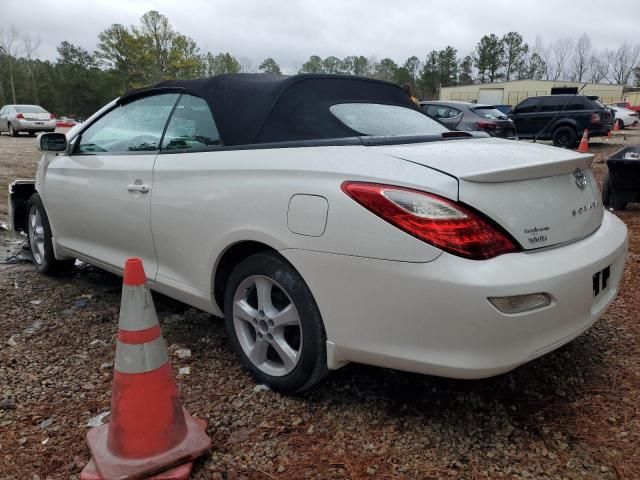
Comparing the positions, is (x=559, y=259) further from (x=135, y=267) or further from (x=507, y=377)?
(x=135, y=267)

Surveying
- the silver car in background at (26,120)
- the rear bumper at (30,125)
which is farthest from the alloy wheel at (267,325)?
the rear bumper at (30,125)

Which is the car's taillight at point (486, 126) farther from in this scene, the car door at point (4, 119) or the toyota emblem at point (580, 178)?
the car door at point (4, 119)

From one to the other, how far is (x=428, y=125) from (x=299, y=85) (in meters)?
0.82

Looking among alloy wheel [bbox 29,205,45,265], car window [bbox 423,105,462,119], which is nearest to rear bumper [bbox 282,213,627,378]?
alloy wheel [bbox 29,205,45,265]

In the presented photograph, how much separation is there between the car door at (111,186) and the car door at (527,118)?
1495cm

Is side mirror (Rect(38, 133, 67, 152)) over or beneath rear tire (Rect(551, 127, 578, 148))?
over

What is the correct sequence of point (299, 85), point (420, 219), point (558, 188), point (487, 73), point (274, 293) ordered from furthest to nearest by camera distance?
point (487, 73)
point (299, 85)
point (274, 293)
point (558, 188)
point (420, 219)

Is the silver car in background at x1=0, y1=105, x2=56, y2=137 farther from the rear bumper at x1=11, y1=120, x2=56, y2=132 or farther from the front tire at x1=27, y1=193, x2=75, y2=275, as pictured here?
the front tire at x1=27, y1=193, x2=75, y2=275

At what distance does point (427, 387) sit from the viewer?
103 inches

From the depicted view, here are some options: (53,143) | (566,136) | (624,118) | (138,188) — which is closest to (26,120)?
(566,136)

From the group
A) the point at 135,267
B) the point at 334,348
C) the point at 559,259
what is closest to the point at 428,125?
the point at 559,259

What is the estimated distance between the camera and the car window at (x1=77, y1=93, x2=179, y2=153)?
3.24 m

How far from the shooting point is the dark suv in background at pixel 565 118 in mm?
15469

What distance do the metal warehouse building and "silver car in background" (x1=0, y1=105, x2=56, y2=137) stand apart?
4239cm
